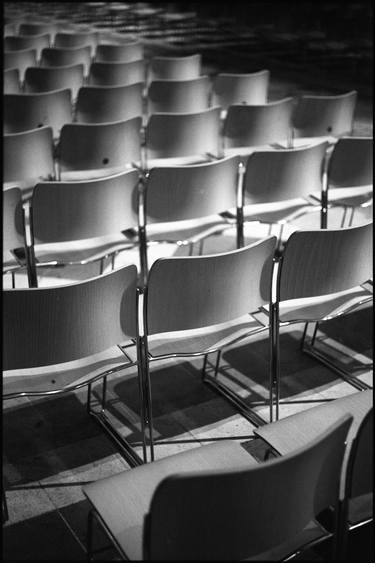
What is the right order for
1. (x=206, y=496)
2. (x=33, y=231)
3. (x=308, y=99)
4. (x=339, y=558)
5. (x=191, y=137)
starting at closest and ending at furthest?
(x=206, y=496)
(x=339, y=558)
(x=33, y=231)
(x=191, y=137)
(x=308, y=99)

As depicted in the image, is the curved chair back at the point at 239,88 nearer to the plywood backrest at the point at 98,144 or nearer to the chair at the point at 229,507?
the plywood backrest at the point at 98,144

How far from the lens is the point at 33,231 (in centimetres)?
393

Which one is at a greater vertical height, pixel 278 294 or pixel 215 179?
pixel 215 179

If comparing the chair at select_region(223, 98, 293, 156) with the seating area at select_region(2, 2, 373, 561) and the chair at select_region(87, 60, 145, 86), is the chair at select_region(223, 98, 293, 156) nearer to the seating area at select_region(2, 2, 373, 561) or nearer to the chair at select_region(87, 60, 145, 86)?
the seating area at select_region(2, 2, 373, 561)

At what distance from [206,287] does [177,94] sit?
3.54 m

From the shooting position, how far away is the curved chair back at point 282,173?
4.41m

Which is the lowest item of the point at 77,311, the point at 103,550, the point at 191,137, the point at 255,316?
the point at 103,550

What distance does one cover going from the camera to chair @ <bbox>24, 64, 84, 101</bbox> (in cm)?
674

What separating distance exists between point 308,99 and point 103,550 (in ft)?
12.7

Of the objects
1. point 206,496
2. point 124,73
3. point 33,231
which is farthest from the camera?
point 124,73

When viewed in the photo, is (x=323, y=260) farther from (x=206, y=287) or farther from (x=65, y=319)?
(x=65, y=319)

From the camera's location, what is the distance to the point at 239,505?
6.37 feet

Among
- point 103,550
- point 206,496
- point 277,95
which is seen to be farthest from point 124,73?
point 206,496

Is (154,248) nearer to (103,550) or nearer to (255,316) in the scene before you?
(255,316)
